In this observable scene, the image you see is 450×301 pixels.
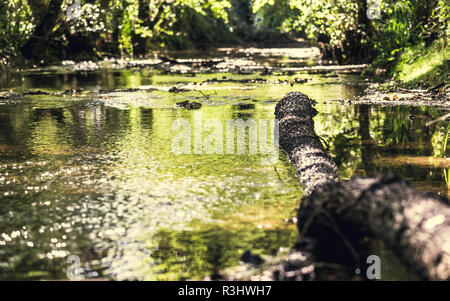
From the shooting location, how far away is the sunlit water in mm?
4262

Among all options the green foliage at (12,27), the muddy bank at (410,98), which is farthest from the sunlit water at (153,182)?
the green foliage at (12,27)

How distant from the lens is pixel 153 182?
6207 millimetres

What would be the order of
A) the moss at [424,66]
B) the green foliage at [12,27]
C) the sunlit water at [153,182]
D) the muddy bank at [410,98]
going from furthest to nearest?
the green foliage at [12,27], the moss at [424,66], the muddy bank at [410,98], the sunlit water at [153,182]

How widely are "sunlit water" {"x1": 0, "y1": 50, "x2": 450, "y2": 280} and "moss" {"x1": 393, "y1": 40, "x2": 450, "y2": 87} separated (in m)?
2.16

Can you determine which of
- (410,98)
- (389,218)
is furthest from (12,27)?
(389,218)

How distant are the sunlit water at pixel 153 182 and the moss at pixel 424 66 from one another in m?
2.16

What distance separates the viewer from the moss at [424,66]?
12805 mm

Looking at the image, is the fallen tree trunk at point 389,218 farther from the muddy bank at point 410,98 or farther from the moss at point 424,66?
the moss at point 424,66

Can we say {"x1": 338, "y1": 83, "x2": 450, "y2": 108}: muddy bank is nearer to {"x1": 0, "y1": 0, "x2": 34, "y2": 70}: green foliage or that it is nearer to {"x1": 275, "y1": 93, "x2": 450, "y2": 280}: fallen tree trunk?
{"x1": 275, "y1": 93, "x2": 450, "y2": 280}: fallen tree trunk

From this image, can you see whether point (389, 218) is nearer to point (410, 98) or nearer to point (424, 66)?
point (410, 98)

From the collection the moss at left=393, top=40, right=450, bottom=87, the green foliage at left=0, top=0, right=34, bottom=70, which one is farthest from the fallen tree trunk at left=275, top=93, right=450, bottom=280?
the green foliage at left=0, top=0, right=34, bottom=70

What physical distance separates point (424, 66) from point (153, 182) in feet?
29.9
